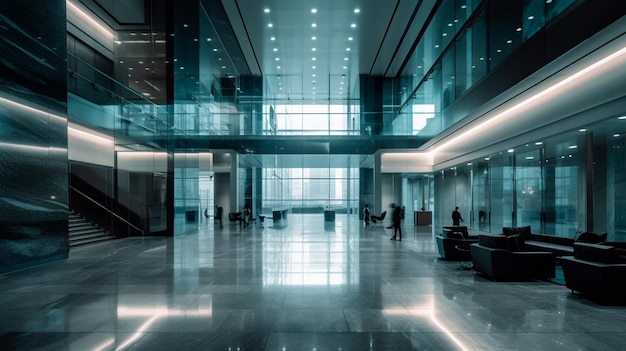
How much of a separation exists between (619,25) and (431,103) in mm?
11048

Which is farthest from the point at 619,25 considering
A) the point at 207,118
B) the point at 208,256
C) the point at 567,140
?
the point at 207,118

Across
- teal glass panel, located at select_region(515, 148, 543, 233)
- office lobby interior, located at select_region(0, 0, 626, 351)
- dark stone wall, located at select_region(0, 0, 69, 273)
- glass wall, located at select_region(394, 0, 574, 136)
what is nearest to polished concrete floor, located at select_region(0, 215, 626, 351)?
office lobby interior, located at select_region(0, 0, 626, 351)

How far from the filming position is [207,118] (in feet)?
61.5

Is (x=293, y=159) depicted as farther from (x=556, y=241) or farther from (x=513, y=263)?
(x=513, y=263)

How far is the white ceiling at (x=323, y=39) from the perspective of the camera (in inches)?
638

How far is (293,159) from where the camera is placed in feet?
80.6

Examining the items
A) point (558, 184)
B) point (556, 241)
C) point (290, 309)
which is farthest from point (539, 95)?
point (290, 309)

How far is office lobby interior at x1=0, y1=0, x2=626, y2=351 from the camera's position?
4.69 meters

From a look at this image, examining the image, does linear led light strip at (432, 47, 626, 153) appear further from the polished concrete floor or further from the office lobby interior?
the polished concrete floor

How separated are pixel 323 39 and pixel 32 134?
14.9 metres

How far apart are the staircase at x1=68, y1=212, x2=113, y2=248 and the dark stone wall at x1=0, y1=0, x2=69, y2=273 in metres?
3.76

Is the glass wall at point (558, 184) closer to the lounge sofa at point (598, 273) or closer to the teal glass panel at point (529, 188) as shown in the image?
the teal glass panel at point (529, 188)

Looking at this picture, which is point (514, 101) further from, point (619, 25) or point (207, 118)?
point (207, 118)

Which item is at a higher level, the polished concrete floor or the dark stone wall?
the dark stone wall
